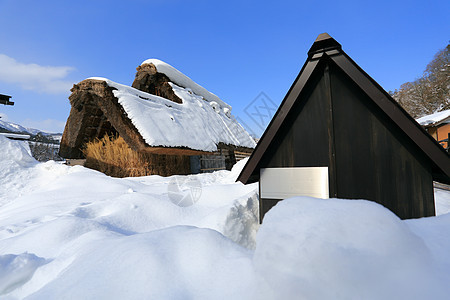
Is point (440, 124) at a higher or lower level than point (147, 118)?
higher

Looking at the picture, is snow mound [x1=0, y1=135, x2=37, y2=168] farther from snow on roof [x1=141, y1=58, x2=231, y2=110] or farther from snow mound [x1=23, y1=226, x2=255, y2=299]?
snow mound [x1=23, y1=226, x2=255, y2=299]

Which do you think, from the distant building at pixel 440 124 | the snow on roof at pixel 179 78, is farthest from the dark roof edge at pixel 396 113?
the distant building at pixel 440 124

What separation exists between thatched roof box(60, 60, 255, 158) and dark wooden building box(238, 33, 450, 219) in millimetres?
3590

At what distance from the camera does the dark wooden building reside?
221 cm

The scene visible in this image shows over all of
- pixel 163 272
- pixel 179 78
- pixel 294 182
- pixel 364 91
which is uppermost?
pixel 179 78

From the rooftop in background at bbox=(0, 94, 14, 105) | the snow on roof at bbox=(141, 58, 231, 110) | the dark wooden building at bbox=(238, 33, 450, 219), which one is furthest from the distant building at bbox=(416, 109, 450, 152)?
the rooftop in background at bbox=(0, 94, 14, 105)

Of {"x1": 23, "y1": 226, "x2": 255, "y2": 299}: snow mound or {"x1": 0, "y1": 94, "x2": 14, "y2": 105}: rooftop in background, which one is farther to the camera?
{"x1": 0, "y1": 94, "x2": 14, "y2": 105}: rooftop in background

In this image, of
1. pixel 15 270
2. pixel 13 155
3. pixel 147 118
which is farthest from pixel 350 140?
pixel 13 155

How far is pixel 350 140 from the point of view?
2.44m

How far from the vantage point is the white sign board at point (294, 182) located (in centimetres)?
251

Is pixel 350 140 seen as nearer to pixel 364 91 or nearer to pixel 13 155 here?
pixel 364 91

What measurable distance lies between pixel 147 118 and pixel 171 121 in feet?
3.00

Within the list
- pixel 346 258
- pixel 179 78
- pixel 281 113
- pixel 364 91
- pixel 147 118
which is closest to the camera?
pixel 346 258

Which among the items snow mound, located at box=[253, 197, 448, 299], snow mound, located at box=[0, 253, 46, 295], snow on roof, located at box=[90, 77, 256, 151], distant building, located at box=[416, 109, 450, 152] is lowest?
snow mound, located at box=[0, 253, 46, 295]
